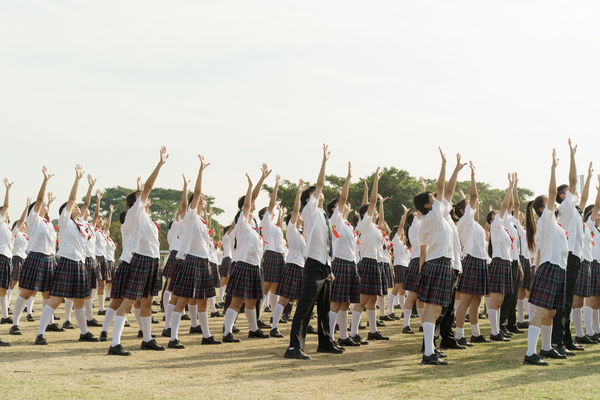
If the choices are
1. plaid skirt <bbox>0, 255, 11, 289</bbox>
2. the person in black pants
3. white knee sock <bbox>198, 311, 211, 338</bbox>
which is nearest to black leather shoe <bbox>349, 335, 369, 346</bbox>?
the person in black pants

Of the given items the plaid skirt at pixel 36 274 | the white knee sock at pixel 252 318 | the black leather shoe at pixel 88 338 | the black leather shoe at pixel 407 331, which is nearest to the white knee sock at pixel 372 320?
the black leather shoe at pixel 407 331

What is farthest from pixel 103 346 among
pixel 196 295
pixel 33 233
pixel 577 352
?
pixel 577 352

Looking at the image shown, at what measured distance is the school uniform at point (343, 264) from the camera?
10.1 metres

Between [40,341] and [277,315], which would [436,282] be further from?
[40,341]

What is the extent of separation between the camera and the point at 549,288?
846 centimetres

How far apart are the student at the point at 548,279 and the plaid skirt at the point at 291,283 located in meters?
4.35

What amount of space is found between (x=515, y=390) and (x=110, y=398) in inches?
163

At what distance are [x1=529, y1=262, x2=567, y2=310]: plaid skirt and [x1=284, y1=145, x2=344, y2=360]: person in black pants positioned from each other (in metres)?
2.87

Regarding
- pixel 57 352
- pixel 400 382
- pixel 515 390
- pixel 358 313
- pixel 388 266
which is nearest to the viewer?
pixel 515 390

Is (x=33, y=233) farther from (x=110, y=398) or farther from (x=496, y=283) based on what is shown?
(x=496, y=283)

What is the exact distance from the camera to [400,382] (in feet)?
23.6

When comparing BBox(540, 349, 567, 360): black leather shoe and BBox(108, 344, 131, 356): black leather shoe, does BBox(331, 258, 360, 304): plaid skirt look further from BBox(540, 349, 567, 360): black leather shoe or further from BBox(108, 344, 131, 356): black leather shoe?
BBox(108, 344, 131, 356): black leather shoe

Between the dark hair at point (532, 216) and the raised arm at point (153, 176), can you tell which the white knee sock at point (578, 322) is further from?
the raised arm at point (153, 176)

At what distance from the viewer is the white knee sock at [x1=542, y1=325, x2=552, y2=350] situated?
28.6ft
